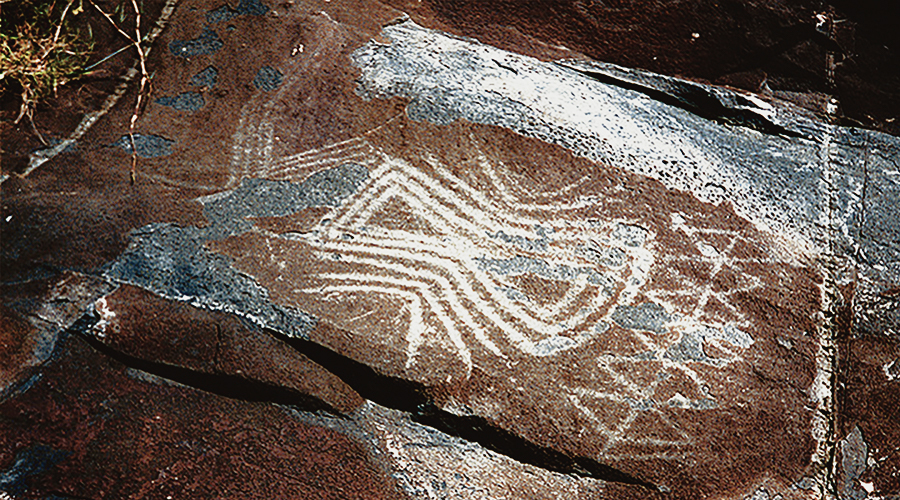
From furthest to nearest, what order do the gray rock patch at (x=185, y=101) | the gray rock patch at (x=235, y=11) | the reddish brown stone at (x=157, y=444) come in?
the gray rock patch at (x=235, y=11)
the gray rock patch at (x=185, y=101)
the reddish brown stone at (x=157, y=444)

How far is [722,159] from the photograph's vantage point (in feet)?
6.88

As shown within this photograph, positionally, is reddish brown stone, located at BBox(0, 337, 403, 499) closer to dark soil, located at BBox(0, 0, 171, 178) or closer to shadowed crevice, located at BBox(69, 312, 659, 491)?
shadowed crevice, located at BBox(69, 312, 659, 491)

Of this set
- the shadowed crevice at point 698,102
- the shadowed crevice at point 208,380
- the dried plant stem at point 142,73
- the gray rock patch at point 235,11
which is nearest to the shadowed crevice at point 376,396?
the shadowed crevice at point 208,380

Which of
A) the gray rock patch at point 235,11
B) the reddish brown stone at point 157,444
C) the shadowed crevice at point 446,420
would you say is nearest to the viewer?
the reddish brown stone at point 157,444

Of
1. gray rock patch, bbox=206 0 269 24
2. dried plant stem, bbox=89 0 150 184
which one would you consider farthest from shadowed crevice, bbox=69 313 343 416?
gray rock patch, bbox=206 0 269 24

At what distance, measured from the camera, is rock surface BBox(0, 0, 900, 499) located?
5.29 feet

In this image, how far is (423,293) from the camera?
1.73 metres

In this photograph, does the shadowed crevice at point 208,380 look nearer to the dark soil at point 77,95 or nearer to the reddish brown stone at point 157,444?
the reddish brown stone at point 157,444

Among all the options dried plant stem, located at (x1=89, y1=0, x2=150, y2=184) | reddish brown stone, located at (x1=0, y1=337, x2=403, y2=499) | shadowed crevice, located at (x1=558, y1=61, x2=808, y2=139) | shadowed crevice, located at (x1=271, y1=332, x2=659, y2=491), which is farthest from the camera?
shadowed crevice, located at (x1=558, y1=61, x2=808, y2=139)

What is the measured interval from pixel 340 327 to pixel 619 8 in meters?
1.42

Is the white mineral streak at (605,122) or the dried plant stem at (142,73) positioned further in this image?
the white mineral streak at (605,122)

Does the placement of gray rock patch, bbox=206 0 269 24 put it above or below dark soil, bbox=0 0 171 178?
above

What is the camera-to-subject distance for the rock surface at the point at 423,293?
1.61 meters

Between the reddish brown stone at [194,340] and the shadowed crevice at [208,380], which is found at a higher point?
the reddish brown stone at [194,340]
